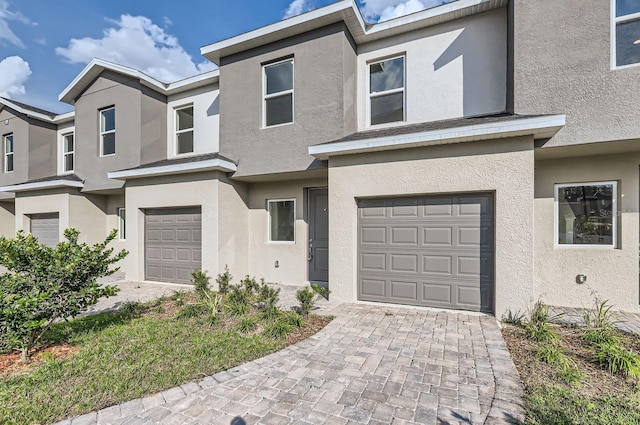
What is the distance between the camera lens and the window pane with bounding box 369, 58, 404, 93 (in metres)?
7.70

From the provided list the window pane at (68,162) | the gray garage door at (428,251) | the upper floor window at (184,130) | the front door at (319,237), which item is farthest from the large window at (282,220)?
the window pane at (68,162)

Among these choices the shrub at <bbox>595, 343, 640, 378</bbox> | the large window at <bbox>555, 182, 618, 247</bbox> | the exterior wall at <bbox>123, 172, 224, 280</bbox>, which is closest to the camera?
the shrub at <bbox>595, 343, 640, 378</bbox>

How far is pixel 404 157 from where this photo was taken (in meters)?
6.21

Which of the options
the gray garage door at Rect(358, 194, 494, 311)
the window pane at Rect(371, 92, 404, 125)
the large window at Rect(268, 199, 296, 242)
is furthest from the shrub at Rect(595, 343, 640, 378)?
the large window at Rect(268, 199, 296, 242)

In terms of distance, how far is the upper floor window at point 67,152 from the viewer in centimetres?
1302

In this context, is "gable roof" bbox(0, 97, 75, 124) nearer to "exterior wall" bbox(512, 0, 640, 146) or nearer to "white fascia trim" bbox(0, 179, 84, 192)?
"white fascia trim" bbox(0, 179, 84, 192)

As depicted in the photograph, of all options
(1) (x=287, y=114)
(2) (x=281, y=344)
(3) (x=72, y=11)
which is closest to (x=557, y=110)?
(1) (x=287, y=114)

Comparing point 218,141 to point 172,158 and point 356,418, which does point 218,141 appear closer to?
point 172,158

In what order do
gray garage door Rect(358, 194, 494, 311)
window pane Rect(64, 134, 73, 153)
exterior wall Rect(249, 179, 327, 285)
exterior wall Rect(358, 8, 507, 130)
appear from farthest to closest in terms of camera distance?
1. window pane Rect(64, 134, 73, 153)
2. exterior wall Rect(249, 179, 327, 285)
3. exterior wall Rect(358, 8, 507, 130)
4. gray garage door Rect(358, 194, 494, 311)

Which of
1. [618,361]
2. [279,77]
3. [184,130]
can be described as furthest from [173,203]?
[618,361]

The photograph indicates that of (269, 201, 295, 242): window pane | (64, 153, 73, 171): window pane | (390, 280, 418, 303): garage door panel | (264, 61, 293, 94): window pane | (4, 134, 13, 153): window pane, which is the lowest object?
(390, 280, 418, 303): garage door panel

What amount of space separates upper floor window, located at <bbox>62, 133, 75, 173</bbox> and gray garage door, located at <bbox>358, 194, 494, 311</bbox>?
14.0 m

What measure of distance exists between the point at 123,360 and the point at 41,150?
569 inches

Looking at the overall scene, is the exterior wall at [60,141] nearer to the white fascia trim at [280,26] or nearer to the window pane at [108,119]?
the window pane at [108,119]
